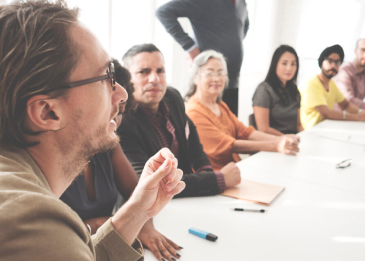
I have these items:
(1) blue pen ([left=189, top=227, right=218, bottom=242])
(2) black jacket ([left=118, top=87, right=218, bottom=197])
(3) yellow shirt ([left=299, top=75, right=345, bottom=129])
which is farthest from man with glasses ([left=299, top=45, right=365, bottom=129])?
(1) blue pen ([left=189, top=227, right=218, bottom=242])

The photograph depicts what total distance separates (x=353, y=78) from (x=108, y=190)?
4.23 metres

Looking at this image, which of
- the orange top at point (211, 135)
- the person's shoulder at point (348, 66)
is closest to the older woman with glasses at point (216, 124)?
the orange top at point (211, 135)

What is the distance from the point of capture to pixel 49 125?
71 centimetres

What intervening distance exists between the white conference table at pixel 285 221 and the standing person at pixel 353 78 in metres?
2.93

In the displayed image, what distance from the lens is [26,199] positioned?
49 cm

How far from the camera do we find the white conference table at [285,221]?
107 cm

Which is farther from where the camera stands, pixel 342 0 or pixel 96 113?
pixel 342 0

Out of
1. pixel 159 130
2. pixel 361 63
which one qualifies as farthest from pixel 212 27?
pixel 361 63

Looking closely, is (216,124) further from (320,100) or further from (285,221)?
(320,100)

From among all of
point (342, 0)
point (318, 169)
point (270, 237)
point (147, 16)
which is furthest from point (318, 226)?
point (342, 0)

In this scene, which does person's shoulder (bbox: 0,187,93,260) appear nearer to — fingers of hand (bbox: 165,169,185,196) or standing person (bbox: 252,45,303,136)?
fingers of hand (bbox: 165,169,185,196)

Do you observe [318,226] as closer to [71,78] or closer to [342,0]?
[71,78]

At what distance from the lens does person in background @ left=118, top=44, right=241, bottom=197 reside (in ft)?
4.97

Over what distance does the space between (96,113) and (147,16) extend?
3246mm
